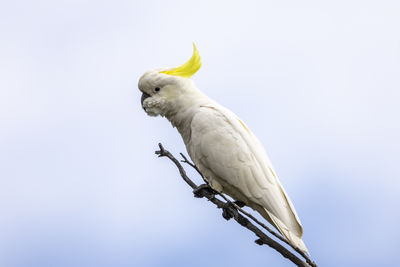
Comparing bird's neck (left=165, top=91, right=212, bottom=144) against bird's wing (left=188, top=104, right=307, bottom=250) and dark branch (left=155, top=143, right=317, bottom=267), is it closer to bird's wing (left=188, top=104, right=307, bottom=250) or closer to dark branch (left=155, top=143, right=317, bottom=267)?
bird's wing (left=188, top=104, right=307, bottom=250)

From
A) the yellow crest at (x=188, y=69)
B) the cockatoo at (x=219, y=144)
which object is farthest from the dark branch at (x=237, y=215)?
the yellow crest at (x=188, y=69)

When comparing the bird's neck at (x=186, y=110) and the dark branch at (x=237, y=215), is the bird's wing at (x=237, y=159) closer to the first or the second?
the bird's neck at (x=186, y=110)

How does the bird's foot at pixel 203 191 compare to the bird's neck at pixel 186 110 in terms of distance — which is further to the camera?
the bird's neck at pixel 186 110

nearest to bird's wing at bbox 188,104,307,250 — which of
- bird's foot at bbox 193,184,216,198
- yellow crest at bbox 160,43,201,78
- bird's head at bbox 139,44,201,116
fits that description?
bird's foot at bbox 193,184,216,198

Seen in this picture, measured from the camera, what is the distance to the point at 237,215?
3279 mm

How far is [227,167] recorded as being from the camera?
11.9ft

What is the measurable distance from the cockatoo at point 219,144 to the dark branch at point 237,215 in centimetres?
14

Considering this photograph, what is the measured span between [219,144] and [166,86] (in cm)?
73

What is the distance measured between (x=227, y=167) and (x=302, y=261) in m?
1.06

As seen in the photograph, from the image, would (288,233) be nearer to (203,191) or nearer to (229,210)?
(229,210)

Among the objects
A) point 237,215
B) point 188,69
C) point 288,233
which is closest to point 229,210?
point 237,215

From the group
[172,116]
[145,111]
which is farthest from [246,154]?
[145,111]

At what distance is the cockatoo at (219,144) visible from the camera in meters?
3.47

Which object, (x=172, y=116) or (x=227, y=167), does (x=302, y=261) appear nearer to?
(x=227, y=167)
